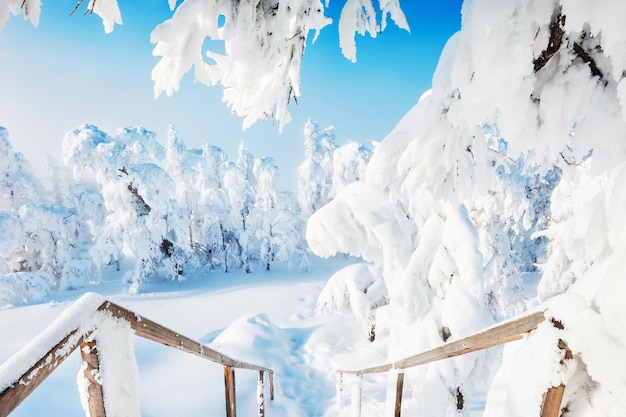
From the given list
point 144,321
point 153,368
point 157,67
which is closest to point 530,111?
point 157,67

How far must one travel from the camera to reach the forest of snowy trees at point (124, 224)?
1950 cm

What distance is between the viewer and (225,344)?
33.7 feet

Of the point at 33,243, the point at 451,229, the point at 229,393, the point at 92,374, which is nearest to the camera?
the point at 92,374

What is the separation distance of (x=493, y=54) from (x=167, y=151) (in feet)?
113

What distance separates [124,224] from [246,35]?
22427 mm

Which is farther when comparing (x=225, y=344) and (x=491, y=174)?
(x=225, y=344)

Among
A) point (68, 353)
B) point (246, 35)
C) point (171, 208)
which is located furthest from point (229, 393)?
point (171, 208)

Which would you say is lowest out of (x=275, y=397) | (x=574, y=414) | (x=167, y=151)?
(x=275, y=397)

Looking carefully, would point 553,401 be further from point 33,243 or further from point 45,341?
point 33,243

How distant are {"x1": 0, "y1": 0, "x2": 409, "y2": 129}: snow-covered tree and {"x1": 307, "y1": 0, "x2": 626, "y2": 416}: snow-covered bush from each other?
68 cm

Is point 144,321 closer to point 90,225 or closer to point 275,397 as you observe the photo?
point 275,397

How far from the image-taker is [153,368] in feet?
25.5

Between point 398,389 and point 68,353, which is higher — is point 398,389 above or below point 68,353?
below

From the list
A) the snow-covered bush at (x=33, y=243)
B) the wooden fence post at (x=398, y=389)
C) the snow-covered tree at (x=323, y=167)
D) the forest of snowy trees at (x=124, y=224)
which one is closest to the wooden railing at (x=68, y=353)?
the wooden fence post at (x=398, y=389)
